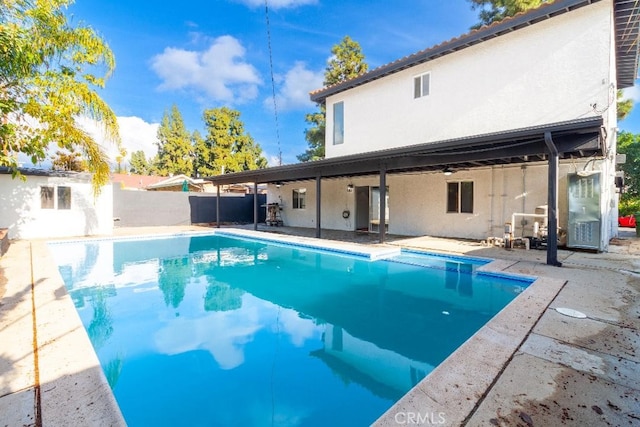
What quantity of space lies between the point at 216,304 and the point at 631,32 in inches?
498

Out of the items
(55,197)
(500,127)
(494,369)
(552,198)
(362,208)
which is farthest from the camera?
(362,208)

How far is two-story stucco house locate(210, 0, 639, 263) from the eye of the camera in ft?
26.1

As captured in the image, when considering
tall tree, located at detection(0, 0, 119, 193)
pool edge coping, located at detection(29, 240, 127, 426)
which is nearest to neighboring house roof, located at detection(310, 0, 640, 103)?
tall tree, located at detection(0, 0, 119, 193)

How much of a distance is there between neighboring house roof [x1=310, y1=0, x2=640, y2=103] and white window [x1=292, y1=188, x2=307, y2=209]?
6942mm

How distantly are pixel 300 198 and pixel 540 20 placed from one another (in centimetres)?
1251

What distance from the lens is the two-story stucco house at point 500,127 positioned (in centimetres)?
794

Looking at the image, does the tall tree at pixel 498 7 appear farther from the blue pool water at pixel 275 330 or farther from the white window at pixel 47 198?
the white window at pixel 47 198

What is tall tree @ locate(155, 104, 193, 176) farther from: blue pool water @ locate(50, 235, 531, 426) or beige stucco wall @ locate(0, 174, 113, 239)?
blue pool water @ locate(50, 235, 531, 426)

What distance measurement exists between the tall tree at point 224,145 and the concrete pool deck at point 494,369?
28.2m

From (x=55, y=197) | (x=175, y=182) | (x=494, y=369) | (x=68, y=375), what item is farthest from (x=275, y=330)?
(x=175, y=182)

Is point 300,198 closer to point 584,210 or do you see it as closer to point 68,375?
point 584,210

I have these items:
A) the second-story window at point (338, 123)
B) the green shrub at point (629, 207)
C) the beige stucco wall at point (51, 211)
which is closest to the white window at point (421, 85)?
the second-story window at point (338, 123)

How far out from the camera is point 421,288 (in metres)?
6.60

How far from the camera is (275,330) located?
4.70 m
